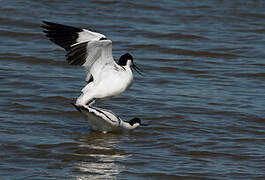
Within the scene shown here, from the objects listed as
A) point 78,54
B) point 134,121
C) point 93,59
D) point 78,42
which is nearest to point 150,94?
point 134,121

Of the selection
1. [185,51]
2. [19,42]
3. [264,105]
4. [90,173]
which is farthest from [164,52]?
[90,173]

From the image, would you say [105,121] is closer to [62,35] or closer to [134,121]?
[134,121]

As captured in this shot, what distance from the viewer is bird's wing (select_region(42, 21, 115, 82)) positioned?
758 cm

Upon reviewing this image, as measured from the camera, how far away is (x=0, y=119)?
802 centimetres

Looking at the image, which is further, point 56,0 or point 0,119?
point 56,0

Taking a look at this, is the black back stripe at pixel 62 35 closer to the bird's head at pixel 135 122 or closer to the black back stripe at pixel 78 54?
the black back stripe at pixel 78 54

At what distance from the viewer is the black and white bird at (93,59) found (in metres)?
7.61

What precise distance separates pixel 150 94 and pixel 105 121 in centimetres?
183

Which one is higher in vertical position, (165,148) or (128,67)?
(128,67)

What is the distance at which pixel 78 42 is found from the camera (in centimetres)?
761

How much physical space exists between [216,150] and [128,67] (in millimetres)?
1552

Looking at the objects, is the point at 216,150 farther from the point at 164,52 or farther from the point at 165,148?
the point at 164,52

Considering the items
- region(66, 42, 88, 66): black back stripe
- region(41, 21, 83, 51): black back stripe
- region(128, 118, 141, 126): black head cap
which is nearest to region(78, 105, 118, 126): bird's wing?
region(128, 118, 141, 126): black head cap

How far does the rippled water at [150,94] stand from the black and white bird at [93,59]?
0.52 metres
